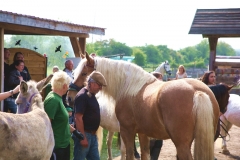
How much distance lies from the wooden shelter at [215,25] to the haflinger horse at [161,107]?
674 cm

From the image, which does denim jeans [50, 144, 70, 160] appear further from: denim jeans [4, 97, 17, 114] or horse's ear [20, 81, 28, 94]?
denim jeans [4, 97, 17, 114]

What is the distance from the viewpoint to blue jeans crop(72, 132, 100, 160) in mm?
5676

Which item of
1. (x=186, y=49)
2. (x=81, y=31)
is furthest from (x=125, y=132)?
(x=186, y=49)

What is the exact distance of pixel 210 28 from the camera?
1314 cm

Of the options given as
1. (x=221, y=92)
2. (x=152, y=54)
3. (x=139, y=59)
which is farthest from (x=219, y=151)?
(x=152, y=54)

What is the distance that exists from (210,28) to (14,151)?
10.3 metres

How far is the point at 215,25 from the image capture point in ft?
43.8

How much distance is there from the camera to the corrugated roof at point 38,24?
824cm

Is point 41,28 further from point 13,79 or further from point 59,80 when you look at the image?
point 59,80

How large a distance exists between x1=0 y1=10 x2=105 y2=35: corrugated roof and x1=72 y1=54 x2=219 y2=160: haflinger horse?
2.20m

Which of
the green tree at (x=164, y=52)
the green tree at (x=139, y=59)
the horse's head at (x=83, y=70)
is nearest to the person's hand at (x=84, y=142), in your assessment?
the horse's head at (x=83, y=70)

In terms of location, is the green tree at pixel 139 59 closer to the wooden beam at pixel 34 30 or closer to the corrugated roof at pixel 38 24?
the wooden beam at pixel 34 30

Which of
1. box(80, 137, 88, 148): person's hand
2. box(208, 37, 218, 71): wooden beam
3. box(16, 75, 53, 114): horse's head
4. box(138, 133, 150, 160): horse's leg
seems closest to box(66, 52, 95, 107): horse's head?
box(138, 133, 150, 160): horse's leg

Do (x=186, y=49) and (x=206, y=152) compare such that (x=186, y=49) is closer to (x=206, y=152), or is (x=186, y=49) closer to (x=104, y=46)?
(x=104, y=46)
